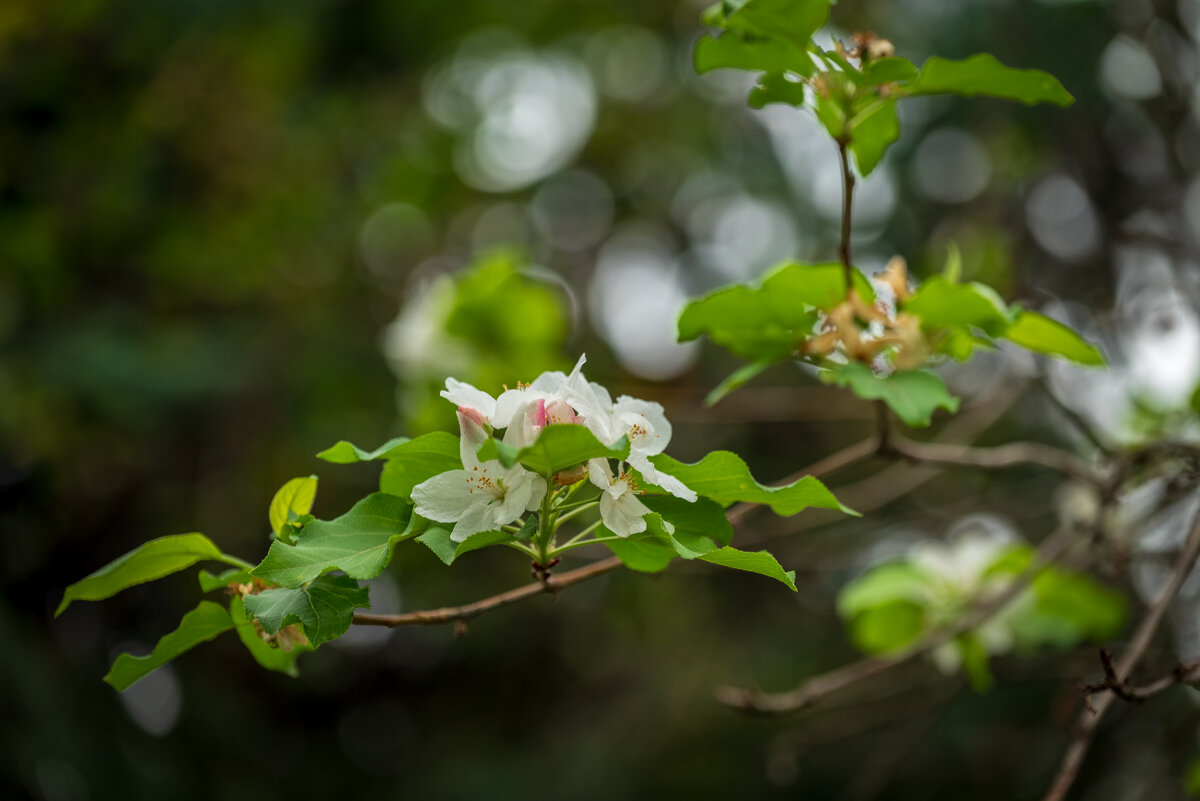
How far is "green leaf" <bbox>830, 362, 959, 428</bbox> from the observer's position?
1181mm

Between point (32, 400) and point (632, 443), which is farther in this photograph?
point (32, 400)

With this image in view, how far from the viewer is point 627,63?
6.61m

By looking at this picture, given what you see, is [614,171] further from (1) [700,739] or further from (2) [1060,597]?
(2) [1060,597]

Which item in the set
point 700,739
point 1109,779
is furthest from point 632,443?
point 700,739

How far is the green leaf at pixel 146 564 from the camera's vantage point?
1.02 m

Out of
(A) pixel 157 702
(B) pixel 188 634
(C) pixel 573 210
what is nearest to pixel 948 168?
(C) pixel 573 210

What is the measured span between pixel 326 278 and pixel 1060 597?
425 centimetres

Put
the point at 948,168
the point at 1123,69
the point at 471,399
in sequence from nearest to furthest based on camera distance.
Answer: the point at 471,399 < the point at 1123,69 < the point at 948,168

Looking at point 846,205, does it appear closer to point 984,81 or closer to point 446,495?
point 984,81

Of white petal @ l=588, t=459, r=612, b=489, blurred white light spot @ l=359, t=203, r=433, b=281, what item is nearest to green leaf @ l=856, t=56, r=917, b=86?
white petal @ l=588, t=459, r=612, b=489

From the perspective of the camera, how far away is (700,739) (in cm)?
477

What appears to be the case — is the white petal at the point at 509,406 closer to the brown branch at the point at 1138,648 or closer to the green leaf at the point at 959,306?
the green leaf at the point at 959,306

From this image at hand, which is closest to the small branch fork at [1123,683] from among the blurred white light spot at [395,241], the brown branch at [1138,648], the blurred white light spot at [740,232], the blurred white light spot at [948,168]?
the brown branch at [1138,648]

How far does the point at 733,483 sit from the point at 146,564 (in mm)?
690
